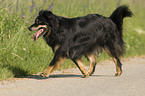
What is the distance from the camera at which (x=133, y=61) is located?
29.5 feet

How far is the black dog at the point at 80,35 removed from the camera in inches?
235

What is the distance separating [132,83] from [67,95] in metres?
1.48

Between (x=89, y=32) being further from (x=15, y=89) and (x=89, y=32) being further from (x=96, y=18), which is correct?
(x=15, y=89)

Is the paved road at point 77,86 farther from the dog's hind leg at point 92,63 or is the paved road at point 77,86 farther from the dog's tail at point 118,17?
the dog's tail at point 118,17

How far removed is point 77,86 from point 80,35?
54.3 inches

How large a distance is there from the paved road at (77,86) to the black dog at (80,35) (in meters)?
0.33

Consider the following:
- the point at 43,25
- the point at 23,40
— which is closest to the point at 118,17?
the point at 43,25

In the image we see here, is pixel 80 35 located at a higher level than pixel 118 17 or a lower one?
lower

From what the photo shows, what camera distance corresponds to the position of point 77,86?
526 cm

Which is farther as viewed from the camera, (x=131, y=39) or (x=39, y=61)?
(x=131, y=39)

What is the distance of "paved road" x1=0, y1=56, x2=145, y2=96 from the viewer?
4680mm

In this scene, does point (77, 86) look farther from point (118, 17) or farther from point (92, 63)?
point (118, 17)

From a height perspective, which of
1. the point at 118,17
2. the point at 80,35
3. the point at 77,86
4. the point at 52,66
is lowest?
the point at 77,86

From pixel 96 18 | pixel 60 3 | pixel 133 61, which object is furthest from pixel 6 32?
pixel 133 61
